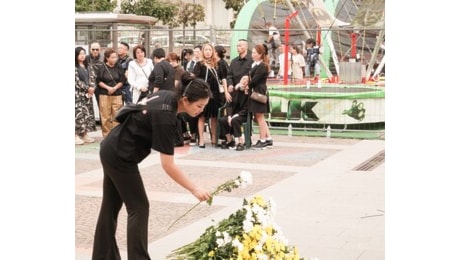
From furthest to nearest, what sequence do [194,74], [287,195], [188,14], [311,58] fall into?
[188,14]
[311,58]
[194,74]
[287,195]

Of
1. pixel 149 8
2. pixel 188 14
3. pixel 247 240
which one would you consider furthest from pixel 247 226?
pixel 188 14

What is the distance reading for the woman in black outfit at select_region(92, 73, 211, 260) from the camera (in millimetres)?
5262

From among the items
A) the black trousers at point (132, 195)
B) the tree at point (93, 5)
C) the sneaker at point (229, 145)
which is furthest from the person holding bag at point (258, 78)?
the tree at point (93, 5)

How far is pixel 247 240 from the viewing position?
15.5 feet

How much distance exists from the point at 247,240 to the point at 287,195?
4784 mm

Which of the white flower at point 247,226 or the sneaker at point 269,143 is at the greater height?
the white flower at point 247,226

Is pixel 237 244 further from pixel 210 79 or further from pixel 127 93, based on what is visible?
pixel 127 93

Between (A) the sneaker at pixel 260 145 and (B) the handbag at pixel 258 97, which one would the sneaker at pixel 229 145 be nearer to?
(A) the sneaker at pixel 260 145

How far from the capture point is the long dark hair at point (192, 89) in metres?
5.30

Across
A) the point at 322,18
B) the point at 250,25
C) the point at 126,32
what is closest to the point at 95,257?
the point at 126,32

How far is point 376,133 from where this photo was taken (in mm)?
15172
